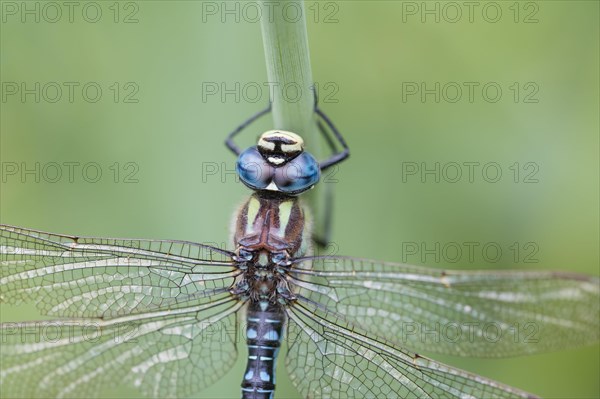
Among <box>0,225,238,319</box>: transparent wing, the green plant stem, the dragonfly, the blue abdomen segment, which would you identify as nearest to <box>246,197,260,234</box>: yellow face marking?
the dragonfly

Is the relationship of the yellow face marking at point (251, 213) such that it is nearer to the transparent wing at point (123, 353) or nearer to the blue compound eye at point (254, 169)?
the blue compound eye at point (254, 169)

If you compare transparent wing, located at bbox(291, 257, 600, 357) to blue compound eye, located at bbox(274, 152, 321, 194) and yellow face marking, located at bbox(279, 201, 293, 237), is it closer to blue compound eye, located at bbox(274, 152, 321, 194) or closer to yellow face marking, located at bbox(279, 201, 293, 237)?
yellow face marking, located at bbox(279, 201, 293, 237)

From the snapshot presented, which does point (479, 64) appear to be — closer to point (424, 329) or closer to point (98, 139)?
point (424, 329)

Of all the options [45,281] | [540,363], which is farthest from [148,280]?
[540,363]

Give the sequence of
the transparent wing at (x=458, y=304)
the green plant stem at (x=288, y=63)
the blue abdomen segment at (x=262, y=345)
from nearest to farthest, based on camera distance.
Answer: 1. the green plant stem at (x=288, y=63)
2. the transparent wing at (x=458, y=304)
3. the blue abdomen segment at (x=262, y=345)

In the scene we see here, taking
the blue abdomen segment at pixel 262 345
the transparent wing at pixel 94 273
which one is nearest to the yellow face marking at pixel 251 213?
the transparent wing at pixel 94 273
